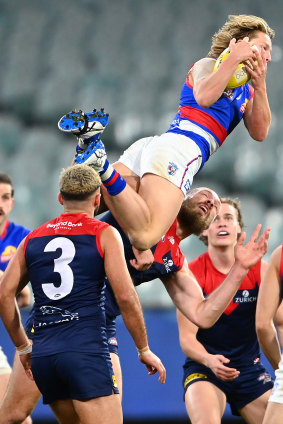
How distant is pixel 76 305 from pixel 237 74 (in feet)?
4.41

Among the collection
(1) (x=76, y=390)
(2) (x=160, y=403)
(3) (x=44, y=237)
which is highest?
(3) (x=44, y=237)

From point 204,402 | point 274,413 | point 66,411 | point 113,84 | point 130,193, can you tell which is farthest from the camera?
point 113,84

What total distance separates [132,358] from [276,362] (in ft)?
6.74

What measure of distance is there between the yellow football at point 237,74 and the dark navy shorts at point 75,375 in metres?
1.44

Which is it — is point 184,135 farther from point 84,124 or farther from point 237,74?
point 84,124

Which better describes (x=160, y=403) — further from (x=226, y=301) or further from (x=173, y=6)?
(x=173, y=6)

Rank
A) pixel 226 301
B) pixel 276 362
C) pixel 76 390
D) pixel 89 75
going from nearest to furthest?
1. pixel 76 390
2. pixel 226 301
3. pixel 276 362
4. pixel 89 75

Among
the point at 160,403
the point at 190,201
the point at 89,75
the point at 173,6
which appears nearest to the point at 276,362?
the point at 190,201

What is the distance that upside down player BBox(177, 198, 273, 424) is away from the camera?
4637 millimetres

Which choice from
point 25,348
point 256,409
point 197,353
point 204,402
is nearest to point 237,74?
point 25,348

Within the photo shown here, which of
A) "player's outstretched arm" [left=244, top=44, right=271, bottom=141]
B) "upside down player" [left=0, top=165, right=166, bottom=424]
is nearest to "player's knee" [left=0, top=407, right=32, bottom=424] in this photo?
"upside down player" [left=0, top=165, right=166, bottom=424]

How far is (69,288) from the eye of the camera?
3330mm

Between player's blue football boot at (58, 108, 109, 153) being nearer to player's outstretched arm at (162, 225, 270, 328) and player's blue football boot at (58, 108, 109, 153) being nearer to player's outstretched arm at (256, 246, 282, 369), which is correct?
player's outstretched arm at (162, 225, 270, 328)

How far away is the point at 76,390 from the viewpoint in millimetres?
3291
